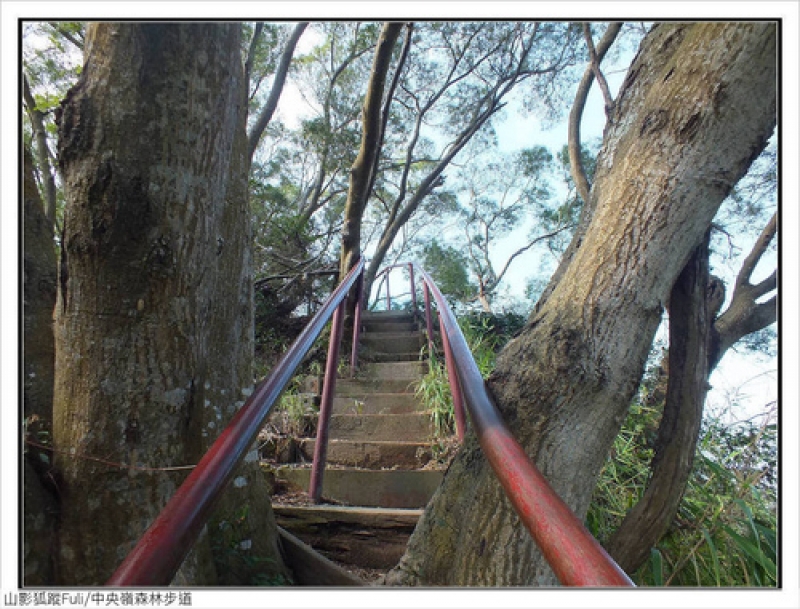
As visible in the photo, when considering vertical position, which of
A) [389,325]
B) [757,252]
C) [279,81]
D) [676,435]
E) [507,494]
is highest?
[279,81]

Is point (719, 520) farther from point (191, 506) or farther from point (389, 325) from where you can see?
point (389, 325)

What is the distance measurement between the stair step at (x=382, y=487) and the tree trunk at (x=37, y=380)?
109 cm

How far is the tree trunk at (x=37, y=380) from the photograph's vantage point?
0.92 meters

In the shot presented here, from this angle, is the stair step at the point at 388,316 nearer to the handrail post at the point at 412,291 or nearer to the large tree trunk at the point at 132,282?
the handrail post at the point at 412,291

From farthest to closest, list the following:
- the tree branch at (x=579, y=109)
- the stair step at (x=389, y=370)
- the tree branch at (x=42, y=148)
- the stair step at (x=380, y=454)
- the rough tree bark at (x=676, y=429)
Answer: the stair step at (x=389, y=370), the tree branch at (x=579, y=109), the tree branch at (x=42, y=148), the stair step at (x=380, y=454), the rough tree bark at (x=676, y=429)

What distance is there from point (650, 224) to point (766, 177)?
241 cm

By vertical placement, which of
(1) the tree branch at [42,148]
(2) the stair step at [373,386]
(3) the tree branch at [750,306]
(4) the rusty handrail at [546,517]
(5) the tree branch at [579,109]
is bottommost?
(2) the stair step at [373,386]

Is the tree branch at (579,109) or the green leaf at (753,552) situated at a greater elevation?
the tree branch at (579,109)

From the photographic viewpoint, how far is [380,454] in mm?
2256

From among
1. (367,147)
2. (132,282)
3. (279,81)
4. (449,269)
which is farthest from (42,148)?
(449,269)

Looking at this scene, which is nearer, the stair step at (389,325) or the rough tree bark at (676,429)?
the rough tree bark at (676,429)

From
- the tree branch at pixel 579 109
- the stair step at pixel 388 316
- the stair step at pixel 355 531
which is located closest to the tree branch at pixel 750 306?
the tree branch at pixel 579 109

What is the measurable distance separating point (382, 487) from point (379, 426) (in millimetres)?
631

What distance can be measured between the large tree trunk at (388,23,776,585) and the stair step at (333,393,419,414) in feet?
6.06
